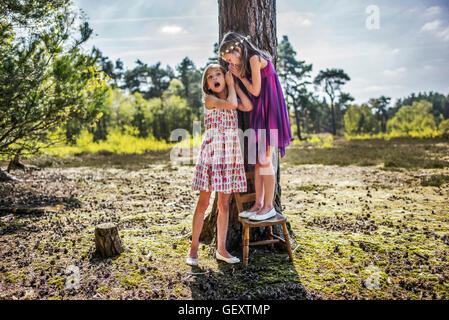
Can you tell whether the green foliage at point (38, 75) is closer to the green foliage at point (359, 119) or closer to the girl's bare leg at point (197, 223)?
the girl's bare leg at point (197, 223)

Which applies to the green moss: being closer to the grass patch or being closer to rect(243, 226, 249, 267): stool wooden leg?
rect(243, 226, 249, 267): stool wooden leg

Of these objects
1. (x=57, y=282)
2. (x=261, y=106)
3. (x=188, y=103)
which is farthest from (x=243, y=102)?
(x=188, y=103)

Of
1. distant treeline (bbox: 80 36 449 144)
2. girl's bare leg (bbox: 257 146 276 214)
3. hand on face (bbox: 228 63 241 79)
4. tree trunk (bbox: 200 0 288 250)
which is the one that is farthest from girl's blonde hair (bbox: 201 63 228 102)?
distant treeline (bbox: 80 36 449 144)

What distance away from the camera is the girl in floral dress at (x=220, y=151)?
2.96 metres

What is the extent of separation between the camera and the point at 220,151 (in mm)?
2996

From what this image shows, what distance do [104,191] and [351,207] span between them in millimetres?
5434

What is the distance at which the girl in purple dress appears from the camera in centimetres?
294

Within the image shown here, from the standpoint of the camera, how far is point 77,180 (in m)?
8.54

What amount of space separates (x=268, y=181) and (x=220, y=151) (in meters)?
0.58

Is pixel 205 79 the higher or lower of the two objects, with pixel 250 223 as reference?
higher

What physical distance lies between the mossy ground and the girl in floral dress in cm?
47

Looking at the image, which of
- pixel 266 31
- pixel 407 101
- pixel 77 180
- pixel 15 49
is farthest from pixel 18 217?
pixel 407 101

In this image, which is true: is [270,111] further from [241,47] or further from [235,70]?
[241,47]

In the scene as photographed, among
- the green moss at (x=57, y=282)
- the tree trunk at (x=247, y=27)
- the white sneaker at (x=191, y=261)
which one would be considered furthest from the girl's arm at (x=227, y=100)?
the green moss at (x=57, y=282)
